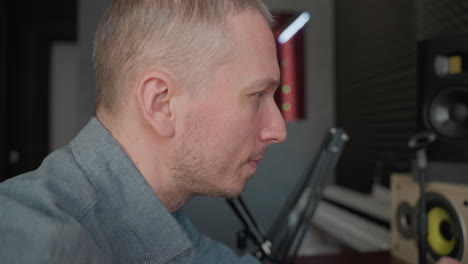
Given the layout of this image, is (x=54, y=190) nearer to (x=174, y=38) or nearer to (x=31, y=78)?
(x=174, y=38)

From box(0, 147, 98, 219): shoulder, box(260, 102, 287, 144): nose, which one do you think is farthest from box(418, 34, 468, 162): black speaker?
box(0, 147, 98, 219): shoulder

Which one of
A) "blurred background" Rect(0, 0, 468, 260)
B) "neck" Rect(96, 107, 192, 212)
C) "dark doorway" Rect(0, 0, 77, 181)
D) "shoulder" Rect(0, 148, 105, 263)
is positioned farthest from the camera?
"dark doorway" Rect(0, 0, 77, 181)

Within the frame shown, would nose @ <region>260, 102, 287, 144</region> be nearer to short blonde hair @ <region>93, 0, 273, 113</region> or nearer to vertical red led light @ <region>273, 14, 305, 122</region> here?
short blonde hair @ <region>93, 0, 273, 113</region>

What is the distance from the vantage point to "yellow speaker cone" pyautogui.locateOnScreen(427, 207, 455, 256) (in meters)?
1.07

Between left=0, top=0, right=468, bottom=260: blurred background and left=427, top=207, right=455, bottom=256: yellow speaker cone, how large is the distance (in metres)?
0.68

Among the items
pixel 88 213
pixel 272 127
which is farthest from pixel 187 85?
pixel 88 213

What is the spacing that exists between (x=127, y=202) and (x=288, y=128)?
2.72m

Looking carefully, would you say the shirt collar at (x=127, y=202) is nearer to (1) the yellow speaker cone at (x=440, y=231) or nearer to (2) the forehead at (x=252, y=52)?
(2) the forehead at (x=252, y=52)

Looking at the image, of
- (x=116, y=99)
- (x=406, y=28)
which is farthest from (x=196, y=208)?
(x=116, y=99)

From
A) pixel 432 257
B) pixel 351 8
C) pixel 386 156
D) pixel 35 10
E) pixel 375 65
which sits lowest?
pixel 432 257

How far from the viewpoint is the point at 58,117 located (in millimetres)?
5195

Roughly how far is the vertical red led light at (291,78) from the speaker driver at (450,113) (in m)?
2.18

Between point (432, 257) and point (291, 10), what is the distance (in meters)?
2.67

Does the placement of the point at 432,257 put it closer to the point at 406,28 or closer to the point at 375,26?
the point at 406,28
